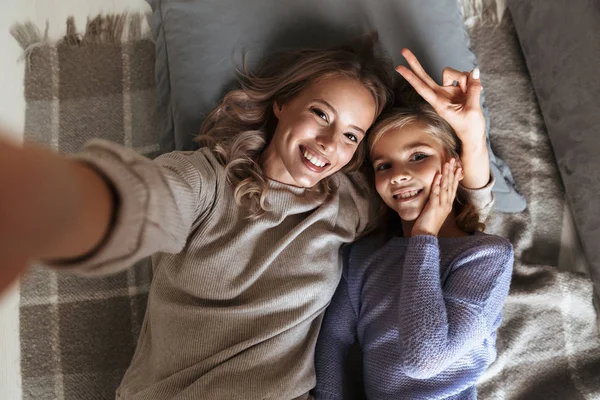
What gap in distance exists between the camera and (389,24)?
49.9 inches

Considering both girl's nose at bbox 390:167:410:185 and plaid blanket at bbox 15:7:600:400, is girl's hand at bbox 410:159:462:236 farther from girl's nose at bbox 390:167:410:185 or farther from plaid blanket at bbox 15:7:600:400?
plaid blanket at bbox 15:7:600:400

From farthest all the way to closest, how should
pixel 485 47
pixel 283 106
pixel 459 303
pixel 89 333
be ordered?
pixel 485 47 → pixel 89 333 → pixel 283 106 → pixel 459 303

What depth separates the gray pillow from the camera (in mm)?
1211

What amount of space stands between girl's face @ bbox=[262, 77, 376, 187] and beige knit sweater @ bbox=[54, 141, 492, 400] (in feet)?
0.34

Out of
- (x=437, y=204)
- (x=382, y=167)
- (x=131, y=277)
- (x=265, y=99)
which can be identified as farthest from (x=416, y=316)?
(x=131, y=277)

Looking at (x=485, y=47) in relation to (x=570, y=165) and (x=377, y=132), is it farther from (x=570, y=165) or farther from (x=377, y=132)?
(x=377, y=132)

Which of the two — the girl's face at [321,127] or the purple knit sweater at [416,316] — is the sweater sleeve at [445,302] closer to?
the purple knit sweater at [416,316]

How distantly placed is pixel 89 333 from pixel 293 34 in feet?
3.17

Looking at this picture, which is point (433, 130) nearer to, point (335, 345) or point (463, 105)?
point (463, 105)

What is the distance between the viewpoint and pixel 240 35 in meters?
1.21

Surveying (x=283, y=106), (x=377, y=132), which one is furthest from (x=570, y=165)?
(x=283, y=106)

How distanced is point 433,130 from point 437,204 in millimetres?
185

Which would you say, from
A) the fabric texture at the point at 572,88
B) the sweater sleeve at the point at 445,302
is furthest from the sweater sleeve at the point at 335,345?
the fabric texture at the point at 572,88

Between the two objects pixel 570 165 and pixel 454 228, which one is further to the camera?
pixel 570 165
